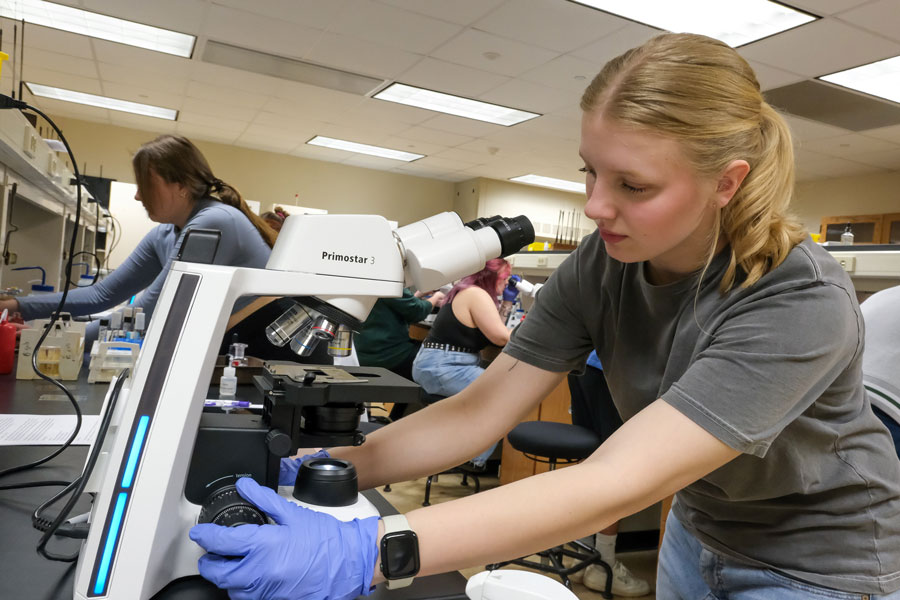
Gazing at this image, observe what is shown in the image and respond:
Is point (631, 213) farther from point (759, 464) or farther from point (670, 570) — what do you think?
point (670, 570)

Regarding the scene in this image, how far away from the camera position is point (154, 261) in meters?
2.25

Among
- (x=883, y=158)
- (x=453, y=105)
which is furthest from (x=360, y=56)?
(x=883, y=158)

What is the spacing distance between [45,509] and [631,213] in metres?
0.78

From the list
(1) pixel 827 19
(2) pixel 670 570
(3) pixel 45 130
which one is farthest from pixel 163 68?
(2) pixel 670 570

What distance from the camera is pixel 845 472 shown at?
2.50 ft

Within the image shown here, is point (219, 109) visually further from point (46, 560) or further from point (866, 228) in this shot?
point (866, 228)

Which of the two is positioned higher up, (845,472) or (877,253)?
(877,253)

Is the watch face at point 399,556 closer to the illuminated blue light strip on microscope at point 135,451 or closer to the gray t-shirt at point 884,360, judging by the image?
the illuminated blue light strip on microscope at point 135,451

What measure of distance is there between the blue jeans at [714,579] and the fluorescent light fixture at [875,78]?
4.09 meters

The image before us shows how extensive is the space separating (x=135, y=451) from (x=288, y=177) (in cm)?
846

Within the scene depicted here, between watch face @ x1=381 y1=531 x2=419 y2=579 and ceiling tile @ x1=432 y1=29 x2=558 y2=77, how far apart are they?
12.8 feet

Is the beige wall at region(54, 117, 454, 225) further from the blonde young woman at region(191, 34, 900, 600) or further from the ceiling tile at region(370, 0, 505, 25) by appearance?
the blonde young woman at region(191, 34, 900, 600)

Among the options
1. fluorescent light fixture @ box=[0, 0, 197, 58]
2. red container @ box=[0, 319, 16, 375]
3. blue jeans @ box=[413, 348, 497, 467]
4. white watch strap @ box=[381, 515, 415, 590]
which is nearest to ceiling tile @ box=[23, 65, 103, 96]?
fluorescent light fixture @ box=[0, 0, 197, 58]

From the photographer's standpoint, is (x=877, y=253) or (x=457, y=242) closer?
(x=457, y=242)
